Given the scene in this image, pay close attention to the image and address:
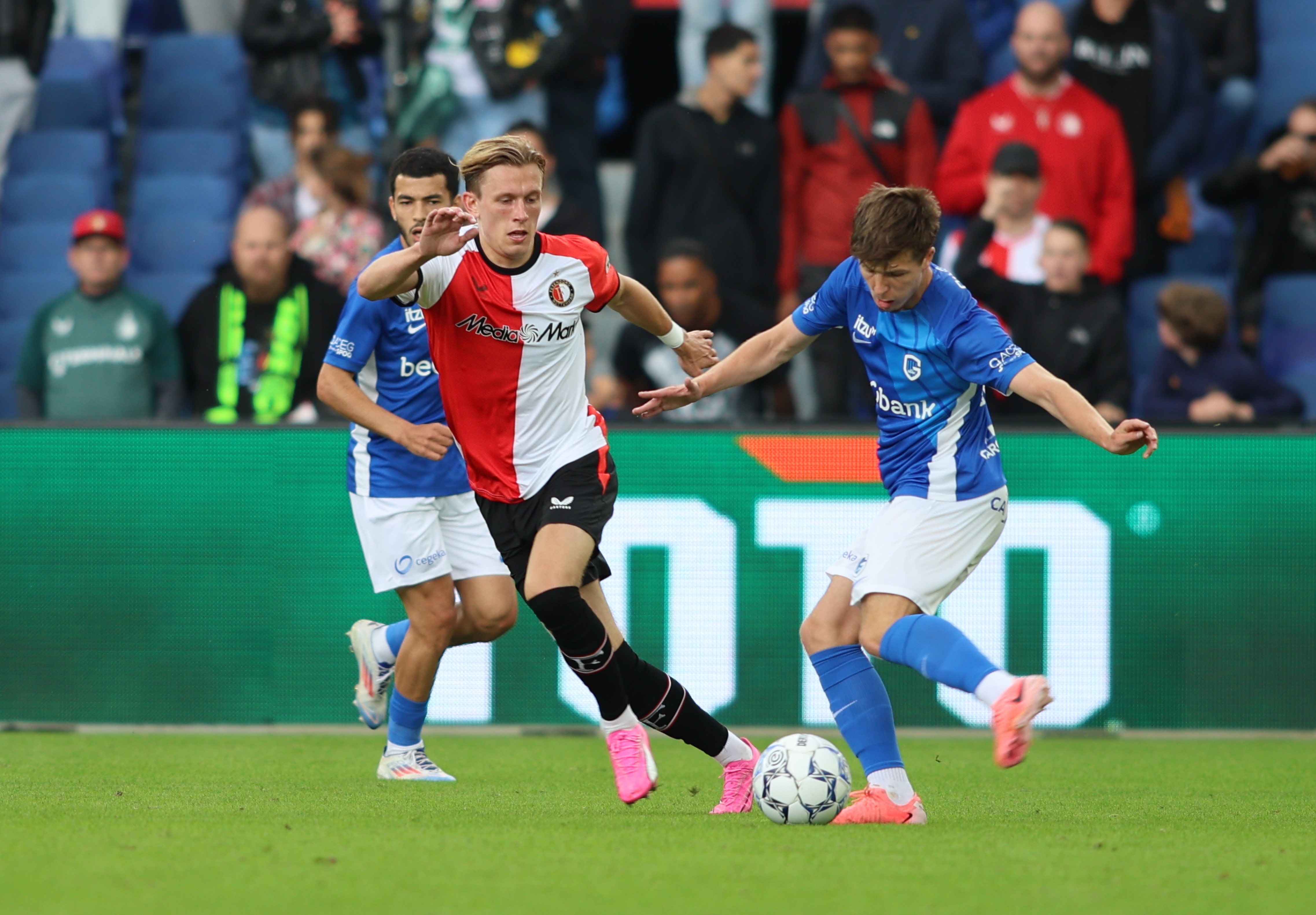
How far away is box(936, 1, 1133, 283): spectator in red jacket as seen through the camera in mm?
10867

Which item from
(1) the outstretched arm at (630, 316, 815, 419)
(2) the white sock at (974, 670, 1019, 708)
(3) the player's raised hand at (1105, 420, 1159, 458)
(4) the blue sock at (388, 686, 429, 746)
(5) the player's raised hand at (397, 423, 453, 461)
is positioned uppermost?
(1) the outstretched arm at (630, 316, 815, 419)

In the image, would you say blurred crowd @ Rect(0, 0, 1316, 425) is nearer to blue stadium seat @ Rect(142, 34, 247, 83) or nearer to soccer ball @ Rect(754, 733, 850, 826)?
blue stadium seat @ Rect(142, 34, 247, 83)

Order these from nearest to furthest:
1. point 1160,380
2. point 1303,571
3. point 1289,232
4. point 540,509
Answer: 1. point 540,509
2. point 1303,571
3. point 1160,380
4. point 1289,232

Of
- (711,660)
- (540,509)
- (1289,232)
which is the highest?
(1289,232)

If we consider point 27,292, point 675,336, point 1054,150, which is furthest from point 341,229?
point 675,336

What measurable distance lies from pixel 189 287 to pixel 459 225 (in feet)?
23.7

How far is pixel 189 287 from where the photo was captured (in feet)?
39.9

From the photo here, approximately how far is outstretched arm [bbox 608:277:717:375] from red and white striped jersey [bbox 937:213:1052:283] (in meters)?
4.22

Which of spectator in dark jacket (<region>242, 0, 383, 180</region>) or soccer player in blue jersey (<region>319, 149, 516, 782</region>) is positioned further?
spectator in dark jacket (<region>242, 0, 383, 180</region>)

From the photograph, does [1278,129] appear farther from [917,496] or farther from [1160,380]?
[917,496]

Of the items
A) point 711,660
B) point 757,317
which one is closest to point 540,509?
point 711,660

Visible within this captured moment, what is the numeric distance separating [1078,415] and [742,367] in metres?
1.26

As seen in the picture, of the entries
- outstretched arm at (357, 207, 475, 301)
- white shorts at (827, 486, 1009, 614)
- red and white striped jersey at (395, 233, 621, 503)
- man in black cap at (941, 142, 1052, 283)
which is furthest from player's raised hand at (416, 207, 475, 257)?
man in black cap at (941, 142, 1052, 283)

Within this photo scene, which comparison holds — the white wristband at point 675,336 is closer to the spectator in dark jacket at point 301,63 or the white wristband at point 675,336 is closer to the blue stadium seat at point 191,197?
the spectator in dark jacket at point 301,63
